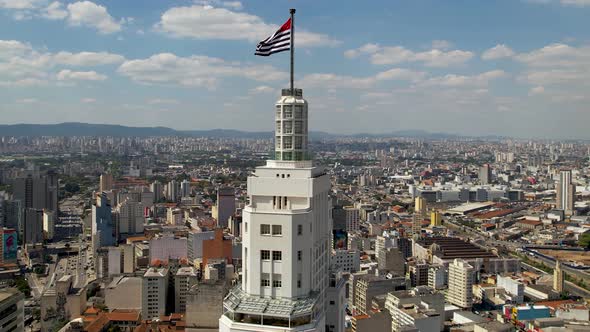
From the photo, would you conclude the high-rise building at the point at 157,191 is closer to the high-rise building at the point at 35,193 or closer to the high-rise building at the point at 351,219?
the high-rise building at the point at 35,193

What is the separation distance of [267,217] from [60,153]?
5806cm

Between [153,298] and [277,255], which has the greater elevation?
[277,255]

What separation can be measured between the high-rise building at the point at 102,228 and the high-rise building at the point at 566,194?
2644cm

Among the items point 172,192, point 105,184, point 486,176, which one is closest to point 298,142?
point 172,192

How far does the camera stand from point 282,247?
4020 mm

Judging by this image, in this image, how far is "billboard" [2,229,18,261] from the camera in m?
19.3

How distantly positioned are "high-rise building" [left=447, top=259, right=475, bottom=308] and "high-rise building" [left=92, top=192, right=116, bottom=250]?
505 inches

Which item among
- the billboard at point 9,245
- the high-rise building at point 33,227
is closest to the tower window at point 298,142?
the billboard at point 9,245

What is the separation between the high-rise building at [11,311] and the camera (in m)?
9.48

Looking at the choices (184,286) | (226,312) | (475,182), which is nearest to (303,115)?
(226,312)

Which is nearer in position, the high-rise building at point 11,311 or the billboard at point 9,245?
the high-rise building at point 11,311

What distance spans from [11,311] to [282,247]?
7.84 meters

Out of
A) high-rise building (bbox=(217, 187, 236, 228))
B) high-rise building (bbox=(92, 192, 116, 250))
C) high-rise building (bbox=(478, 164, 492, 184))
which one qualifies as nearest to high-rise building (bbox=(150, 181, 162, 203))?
high-rise building (bbox=(217, 187, 236, 228))

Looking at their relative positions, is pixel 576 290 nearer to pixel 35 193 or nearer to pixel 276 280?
pixel 276 280
